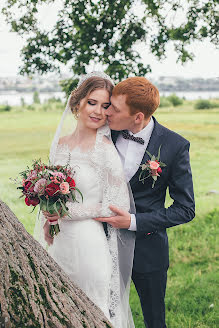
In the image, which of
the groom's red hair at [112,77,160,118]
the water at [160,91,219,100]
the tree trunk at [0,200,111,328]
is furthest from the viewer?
the water at [160,91,219,100]

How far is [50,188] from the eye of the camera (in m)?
2.79

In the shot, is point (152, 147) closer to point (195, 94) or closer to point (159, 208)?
point (159, 208)

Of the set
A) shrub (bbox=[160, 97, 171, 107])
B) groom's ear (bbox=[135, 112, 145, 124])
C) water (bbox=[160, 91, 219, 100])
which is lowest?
shrub (bbox=[160, 97, 171, 107])

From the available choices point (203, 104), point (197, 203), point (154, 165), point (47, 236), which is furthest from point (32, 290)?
point (203, 104)

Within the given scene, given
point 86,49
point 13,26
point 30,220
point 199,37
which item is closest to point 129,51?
point 86,49

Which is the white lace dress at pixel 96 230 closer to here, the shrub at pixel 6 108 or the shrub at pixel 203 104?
the shrub at pixel 203 104

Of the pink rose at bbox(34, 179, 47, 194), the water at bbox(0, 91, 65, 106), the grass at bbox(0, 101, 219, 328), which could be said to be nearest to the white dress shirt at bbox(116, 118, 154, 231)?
the pink rose at bbox(34, 179, 47, 194)

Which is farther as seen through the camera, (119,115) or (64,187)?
(119,115)

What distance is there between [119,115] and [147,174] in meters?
0.50

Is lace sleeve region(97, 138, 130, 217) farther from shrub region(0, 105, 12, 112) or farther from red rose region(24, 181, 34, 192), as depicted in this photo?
shrub region(0, 105, 12, 112)

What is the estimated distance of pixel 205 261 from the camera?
6762 millimetres

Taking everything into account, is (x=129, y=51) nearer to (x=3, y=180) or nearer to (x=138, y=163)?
(x=138, y=163)

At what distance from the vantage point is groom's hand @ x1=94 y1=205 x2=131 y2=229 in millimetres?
3028

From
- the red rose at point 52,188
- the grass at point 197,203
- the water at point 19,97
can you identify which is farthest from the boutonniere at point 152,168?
the water at point 19,97
